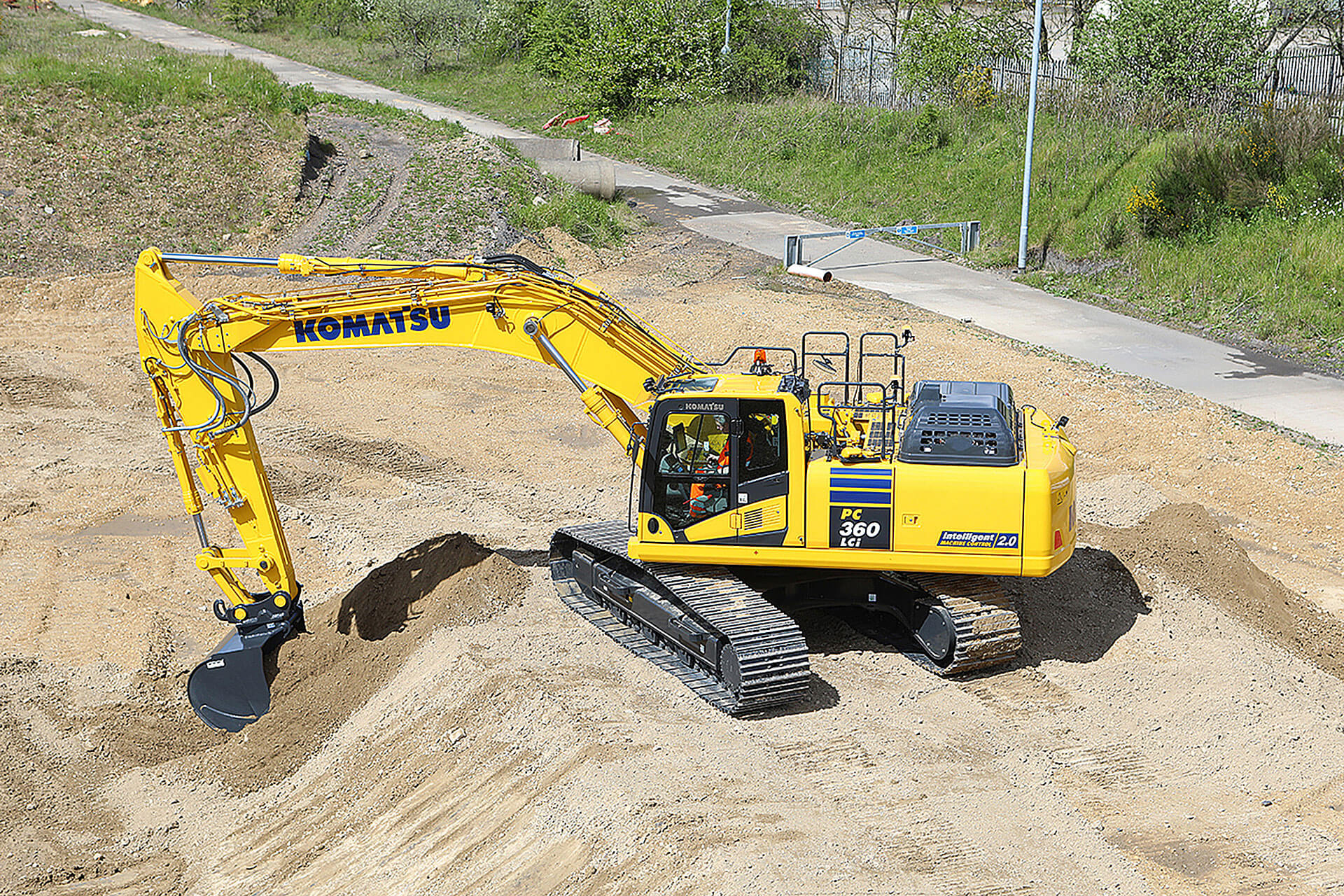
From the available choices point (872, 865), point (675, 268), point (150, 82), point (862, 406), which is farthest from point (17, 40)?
point (872, 865)

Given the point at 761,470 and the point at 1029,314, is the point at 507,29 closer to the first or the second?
the point at 1029,314

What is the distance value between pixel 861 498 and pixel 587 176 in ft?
66.6

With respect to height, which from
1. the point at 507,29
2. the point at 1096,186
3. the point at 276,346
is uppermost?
the point at 507,29

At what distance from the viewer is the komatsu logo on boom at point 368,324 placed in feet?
32.7

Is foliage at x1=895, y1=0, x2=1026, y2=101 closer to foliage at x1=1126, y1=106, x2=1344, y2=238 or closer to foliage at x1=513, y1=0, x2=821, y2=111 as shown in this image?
foliage at x1=513, y1=0, x2=821, y2=111

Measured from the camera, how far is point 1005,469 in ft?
32.1

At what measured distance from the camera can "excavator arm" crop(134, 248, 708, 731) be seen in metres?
9.91

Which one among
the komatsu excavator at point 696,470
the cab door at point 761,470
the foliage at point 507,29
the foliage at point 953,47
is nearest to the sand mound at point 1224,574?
the komatsu excavator at point 696,470

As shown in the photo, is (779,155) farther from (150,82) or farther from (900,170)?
(150,82)

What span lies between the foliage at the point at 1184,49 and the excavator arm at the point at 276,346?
2055cm

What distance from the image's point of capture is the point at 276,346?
33.1 ft

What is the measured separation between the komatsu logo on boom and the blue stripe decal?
3360 millimetres

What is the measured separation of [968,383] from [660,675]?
357 centimetres

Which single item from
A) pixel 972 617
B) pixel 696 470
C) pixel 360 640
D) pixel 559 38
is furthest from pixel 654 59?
pixel 972 617
